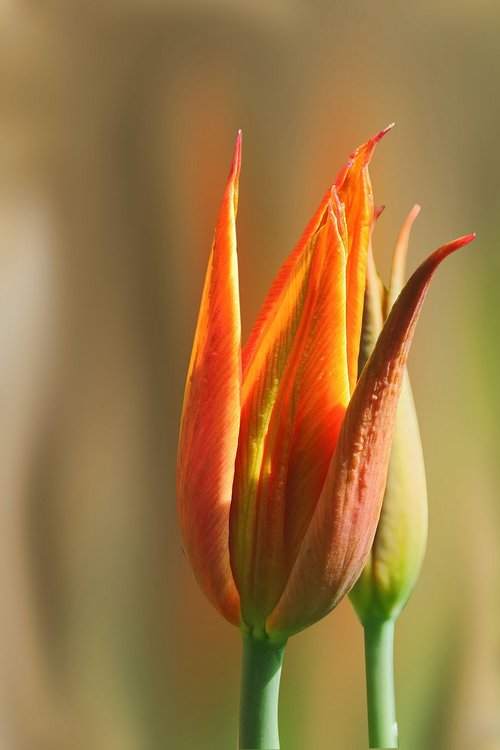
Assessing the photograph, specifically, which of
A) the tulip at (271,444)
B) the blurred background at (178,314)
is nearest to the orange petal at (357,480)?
the tulip at (271,444)

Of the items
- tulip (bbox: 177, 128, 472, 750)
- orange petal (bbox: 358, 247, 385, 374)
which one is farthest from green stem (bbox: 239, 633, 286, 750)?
orange petal (bbox: 358, 247, 385, 374)

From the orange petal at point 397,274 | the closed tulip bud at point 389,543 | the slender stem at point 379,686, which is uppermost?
the orange petal at point 397,274

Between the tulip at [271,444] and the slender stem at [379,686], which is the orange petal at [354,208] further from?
the slender stem at [379,686]

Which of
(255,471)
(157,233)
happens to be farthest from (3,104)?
(255,471)

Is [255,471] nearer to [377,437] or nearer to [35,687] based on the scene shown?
[377,437]

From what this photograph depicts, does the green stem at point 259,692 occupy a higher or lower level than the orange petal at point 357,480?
lower

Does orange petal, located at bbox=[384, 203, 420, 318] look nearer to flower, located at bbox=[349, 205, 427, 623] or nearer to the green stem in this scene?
flower, located at bbox=[349, 205, 427, 623]

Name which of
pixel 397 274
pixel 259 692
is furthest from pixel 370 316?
pixel 259 692
